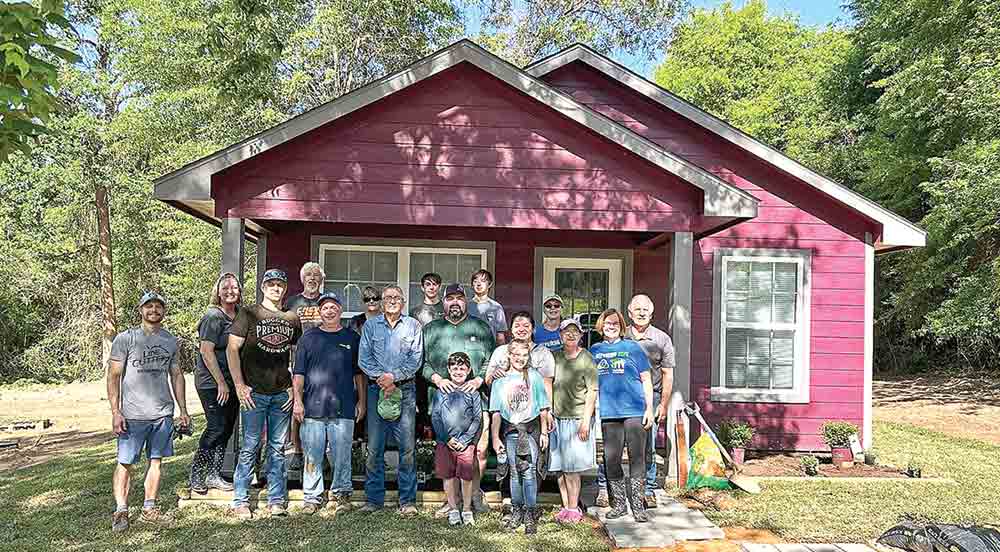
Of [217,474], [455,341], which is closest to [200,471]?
[217,474]

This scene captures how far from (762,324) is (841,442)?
1560 millimetres

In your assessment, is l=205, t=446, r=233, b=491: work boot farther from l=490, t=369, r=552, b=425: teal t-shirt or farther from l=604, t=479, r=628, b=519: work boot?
l=604, t=479, r=628, b=519: work boot

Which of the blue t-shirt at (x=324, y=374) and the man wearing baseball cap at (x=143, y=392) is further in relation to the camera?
the blue t-shirt at (x=324, y=374)

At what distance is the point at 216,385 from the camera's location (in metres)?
6.17

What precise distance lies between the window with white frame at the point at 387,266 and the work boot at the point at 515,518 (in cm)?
398

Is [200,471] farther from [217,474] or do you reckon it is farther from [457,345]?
[457,345]

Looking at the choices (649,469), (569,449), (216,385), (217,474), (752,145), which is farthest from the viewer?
(752,145)

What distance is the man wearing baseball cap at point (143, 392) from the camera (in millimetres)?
5465

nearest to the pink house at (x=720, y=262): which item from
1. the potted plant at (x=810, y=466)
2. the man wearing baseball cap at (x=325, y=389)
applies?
the potted plant at (x=810, y=466)

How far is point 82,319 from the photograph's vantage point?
22172 mm

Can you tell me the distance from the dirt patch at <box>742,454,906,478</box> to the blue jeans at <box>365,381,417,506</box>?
3.82 metres

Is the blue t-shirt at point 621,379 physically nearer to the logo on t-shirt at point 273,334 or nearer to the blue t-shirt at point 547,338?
the blue t-shirt at point 547,338

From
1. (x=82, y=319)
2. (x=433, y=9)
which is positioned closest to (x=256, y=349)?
(x=433, y=9)

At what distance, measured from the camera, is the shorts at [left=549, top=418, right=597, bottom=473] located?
228 inches
